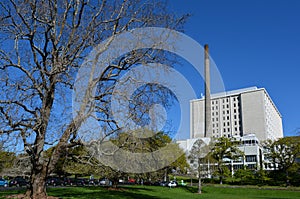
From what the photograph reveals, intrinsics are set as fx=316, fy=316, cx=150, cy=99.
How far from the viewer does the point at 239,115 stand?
112500 millimetres

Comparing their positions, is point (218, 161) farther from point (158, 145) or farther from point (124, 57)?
point (124, 57)

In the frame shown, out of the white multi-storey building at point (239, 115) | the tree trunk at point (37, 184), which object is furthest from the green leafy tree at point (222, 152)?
the white multi-storey building at point (239, 115)

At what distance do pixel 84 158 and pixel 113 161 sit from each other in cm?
295

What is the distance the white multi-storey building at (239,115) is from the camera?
105 meters

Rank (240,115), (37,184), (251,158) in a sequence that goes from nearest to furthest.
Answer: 1. (37,184)
2. (251,158)
3. (240,115)

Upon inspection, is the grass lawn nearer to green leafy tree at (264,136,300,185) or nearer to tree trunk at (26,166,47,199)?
tree trunk at (26,166,47,199)

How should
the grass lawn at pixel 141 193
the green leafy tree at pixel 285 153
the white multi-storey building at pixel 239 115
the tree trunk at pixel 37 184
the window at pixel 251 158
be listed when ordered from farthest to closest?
the white multi-storey building at pixel 239 115 < the window at pixel 251 158 < the green leafy tree at pixel 285 153 < the grass lawn at pixel 141 193 < the tree trunk at pixel 37 184

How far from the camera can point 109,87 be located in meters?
14.7

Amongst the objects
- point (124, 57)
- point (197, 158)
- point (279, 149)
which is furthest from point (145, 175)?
point (279, 149)

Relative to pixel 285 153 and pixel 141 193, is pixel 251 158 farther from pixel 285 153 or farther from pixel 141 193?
pixel 141 193

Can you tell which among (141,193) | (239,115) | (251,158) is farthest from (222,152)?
(239,115)

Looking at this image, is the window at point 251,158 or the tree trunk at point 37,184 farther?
the window at point 251,158

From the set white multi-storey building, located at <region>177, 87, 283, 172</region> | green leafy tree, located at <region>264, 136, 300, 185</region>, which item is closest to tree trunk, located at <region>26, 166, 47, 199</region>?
green leafy tree, located at <region>264, 136, 300, 185</region>

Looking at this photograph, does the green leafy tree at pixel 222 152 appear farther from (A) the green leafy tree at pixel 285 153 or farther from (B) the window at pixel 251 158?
(B) the window at pixel 251 158
